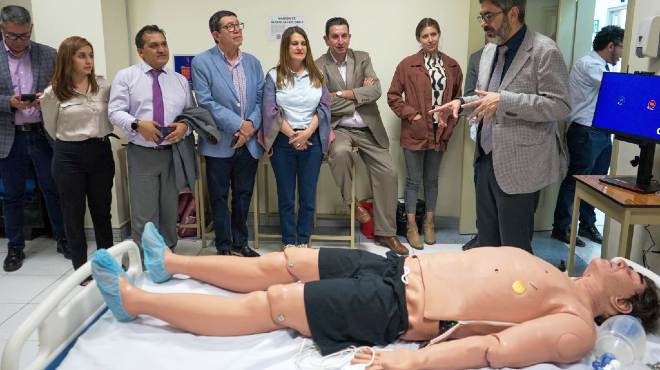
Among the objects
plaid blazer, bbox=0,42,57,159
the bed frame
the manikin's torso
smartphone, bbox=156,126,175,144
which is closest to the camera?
the bed frame

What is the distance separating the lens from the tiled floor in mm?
2811

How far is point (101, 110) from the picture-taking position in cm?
309

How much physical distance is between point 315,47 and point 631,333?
2990mm

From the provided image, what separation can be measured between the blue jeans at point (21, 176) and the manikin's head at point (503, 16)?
8.80ft

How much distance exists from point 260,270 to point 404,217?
86.5 inches

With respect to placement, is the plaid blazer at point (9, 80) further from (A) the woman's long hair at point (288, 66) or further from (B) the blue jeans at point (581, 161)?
(B) the blue jeans at point (581, 161)

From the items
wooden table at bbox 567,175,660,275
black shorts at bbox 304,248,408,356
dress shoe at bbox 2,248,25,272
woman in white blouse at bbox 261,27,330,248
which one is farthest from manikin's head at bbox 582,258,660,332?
dress shoe at bbox 2,248,25,272

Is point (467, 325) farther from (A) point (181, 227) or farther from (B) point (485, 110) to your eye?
(A) point (181, 227)

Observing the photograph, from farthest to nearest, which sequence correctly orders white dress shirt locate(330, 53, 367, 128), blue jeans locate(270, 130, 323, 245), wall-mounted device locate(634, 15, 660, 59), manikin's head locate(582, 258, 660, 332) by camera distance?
white dress shirt locate(330, 53, 367, 128) → blue jeans locate(270, 130, 323, 245) → wall-mounted device locate(634, 15, 660, 59) → manikin's head locate(582, 258, 660, 332)

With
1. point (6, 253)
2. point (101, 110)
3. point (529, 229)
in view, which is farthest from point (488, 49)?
point (6, 253)

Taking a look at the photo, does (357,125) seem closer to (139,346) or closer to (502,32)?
(502,32)

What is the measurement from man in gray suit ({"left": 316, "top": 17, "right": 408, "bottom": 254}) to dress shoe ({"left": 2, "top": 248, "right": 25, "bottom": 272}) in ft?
6.80

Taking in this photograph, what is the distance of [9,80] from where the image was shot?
3285mm

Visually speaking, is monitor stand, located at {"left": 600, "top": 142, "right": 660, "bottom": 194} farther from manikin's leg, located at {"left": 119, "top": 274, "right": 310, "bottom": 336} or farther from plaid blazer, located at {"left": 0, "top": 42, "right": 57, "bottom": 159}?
plaid blazer, located at {"left": 0, "top": 42, "right": 57, "bottom": 159}
